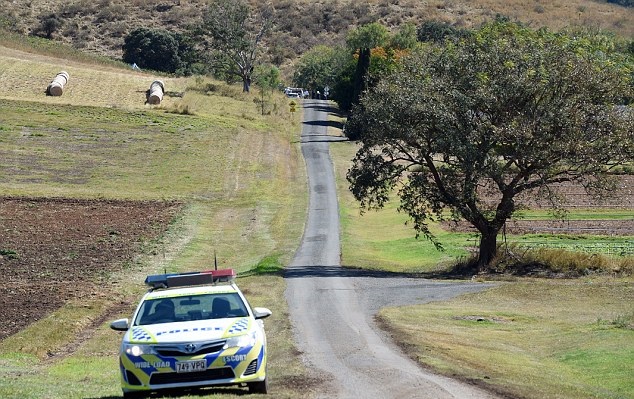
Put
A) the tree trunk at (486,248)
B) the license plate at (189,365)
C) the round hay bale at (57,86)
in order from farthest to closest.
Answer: the round hay bale at (57,86) → the tree trunk at (486,248) → the license plate at (189,365)

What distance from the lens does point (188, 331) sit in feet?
49.3

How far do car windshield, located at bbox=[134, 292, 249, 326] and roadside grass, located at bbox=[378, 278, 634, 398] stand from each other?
425 centimetres

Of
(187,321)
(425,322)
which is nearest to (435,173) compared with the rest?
(425,322)

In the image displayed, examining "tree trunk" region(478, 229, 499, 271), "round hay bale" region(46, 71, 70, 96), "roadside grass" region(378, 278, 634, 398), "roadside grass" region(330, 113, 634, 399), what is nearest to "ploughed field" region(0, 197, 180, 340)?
"roadside grass" region(330, 113, 634, 399)

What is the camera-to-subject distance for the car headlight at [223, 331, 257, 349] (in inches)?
581

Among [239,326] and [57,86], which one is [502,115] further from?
[57,86]

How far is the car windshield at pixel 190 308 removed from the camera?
52.4 feet

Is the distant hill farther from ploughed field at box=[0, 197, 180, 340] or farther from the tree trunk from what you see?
the tree trunk

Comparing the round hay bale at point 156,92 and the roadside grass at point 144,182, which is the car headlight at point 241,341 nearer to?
the roadside grass at point 144,182

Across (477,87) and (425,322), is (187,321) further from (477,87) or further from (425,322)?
(477,87)

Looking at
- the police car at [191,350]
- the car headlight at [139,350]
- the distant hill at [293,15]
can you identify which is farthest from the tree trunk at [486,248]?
the distant hill at [293,15]

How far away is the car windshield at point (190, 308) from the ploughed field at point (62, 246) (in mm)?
11234

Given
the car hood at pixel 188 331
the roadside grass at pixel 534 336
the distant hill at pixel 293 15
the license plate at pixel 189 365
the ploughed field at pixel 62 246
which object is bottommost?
the ploughed field at pixel 62 246

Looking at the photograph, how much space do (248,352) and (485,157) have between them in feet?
78.1
